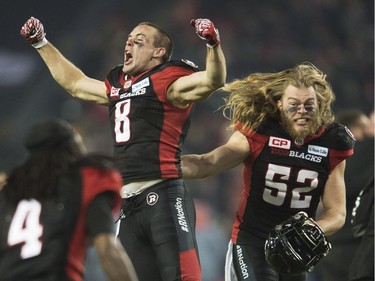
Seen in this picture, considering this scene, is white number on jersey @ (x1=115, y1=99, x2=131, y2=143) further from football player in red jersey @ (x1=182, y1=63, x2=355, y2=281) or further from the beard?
the beard

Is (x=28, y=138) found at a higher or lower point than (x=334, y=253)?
higher

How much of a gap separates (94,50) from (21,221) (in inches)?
286

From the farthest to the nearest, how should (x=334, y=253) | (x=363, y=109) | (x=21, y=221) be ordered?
(x=363, y=109)
(x=334, y=253)
(x=21, y=221)

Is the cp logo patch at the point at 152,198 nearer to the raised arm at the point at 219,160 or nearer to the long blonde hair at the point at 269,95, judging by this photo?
the raised arm at the point at 219,160

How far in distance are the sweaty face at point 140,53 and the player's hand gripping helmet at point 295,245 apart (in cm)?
111

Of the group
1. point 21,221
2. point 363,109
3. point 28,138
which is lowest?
point 363,109

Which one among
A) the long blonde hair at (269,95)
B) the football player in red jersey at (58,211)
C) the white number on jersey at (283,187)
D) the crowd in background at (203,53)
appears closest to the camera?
the football player in red jersey at (58,211)

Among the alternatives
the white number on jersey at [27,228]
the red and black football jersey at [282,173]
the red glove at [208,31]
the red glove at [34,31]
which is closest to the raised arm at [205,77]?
the red glove at [208,31]

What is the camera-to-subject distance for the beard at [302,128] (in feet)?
16.0

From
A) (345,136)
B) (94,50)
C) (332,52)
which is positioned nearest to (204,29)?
(345,136)

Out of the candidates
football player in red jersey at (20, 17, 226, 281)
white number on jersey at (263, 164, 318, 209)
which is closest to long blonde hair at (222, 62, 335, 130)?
white number on jersey at (263, 164, 318, 209)

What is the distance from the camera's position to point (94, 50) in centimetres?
1031

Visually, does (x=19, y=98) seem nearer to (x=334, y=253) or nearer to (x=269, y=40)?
(x=269, y=40)

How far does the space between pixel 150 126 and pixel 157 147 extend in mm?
117
